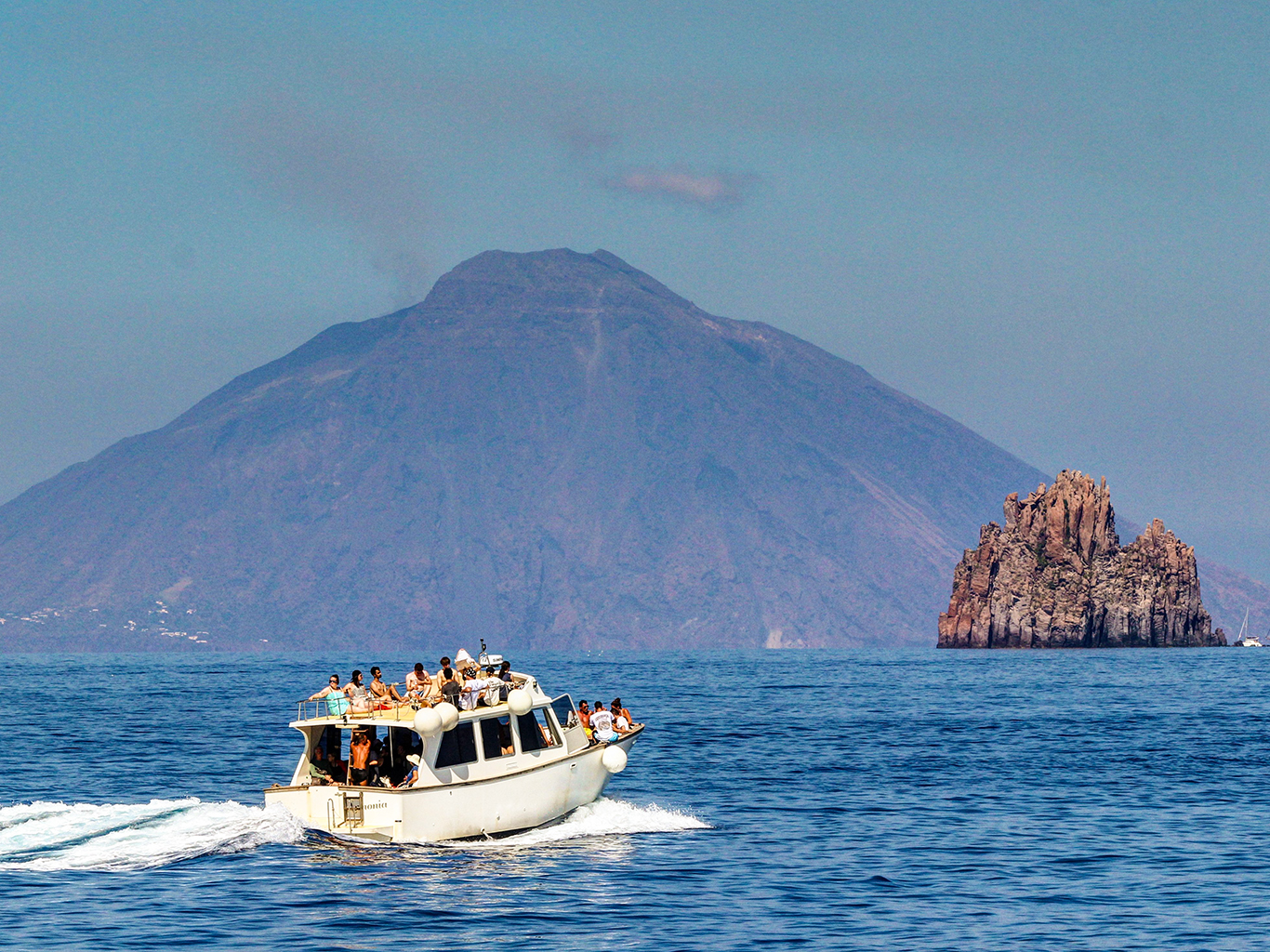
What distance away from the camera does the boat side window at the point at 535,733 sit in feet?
154

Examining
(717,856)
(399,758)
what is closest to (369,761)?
(399,758)

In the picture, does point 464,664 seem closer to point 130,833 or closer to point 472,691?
point 472,691

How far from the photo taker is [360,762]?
147ft

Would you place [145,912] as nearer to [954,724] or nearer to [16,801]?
[16,801]

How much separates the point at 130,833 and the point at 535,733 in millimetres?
12043

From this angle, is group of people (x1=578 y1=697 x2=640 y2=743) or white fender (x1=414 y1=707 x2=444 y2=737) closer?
white fender (x1=414 y1=707 x2=444 y2=737)

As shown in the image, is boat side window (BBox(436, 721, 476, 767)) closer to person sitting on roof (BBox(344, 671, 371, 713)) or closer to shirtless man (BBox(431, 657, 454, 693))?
shirtless man (BBox(431, 657, 454, 693))

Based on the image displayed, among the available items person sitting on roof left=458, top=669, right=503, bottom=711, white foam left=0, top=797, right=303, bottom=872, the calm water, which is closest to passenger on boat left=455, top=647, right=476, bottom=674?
person sitting on roof left=458, top=669, right=503, bottom=711

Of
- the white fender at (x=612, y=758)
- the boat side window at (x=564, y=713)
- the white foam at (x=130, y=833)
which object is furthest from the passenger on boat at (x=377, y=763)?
the white fender at (x=612, y=758)

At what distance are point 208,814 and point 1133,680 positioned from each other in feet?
399

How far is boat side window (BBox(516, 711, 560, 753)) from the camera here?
1849 inches

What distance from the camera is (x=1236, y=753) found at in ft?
241

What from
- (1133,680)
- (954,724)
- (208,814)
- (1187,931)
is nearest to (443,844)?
(208,814)

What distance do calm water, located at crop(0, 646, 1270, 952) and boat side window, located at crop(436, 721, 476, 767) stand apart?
7.84 ft
